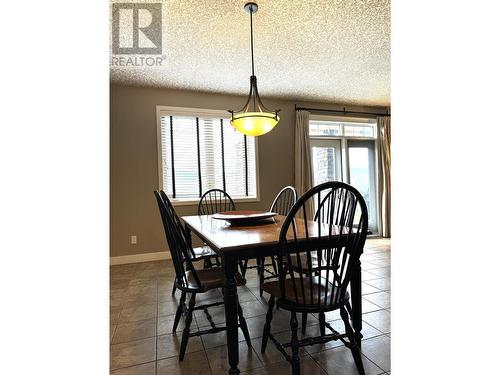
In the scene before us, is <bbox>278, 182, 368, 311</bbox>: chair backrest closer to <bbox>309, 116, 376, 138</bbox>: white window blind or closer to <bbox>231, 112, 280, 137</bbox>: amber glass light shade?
<bbox>231, 112, 280, 137</bbox>: amber glass light shade

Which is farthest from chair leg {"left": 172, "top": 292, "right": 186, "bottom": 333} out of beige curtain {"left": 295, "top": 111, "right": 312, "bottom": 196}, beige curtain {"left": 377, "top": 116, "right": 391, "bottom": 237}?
beige curtain {"left": 377, "top": 116, "right": 391, "bottom": 237}

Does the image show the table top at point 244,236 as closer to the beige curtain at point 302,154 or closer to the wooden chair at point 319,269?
the wooden chair at point 319,269

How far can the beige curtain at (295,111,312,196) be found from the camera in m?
4.75

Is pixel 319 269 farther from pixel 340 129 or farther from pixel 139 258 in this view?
pixel 340 129

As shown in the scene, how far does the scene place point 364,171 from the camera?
556 cm

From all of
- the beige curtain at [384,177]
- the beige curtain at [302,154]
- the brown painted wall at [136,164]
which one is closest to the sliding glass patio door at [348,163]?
the beige curtain at [384,177]

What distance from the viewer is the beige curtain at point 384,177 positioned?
5.35 m

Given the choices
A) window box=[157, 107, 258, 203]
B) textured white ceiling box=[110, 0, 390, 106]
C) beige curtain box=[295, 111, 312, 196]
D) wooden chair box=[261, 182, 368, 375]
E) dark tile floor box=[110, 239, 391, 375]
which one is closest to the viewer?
wooden chair box=[261, 182, 368, 375]

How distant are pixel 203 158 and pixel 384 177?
3.55 meters

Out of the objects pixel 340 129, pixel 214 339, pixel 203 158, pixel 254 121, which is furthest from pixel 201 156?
pixel 214 339

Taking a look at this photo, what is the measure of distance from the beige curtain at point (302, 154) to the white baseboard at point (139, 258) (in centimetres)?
244

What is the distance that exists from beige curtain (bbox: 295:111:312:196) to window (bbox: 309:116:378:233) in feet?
0.80
